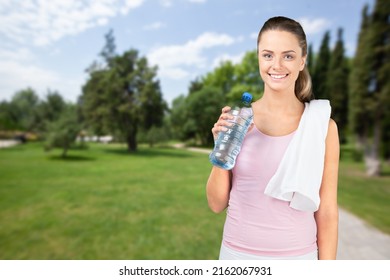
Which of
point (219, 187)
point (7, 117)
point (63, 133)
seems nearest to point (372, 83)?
point (219, 187)

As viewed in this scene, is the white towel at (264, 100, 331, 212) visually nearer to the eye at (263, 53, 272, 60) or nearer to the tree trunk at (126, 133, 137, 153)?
the eye at (263, 53, 272, 60)

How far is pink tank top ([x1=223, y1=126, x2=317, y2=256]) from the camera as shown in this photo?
1.34 meters

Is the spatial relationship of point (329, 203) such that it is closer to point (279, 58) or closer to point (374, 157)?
point (279, 58)

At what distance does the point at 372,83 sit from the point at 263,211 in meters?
8.74

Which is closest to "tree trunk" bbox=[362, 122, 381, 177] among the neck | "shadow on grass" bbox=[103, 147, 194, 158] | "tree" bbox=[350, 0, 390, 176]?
"tree" bbox=[350, 0, 390, 176]

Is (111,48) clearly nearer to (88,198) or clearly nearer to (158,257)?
(88,198)

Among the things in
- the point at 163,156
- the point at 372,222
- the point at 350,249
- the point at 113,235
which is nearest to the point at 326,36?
the point at 163,156

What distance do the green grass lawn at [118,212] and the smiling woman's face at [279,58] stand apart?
2.69 m

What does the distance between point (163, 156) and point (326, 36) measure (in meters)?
8.02

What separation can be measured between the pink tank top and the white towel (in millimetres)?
30

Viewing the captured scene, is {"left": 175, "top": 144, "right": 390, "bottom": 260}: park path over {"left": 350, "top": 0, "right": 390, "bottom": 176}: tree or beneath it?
beneath

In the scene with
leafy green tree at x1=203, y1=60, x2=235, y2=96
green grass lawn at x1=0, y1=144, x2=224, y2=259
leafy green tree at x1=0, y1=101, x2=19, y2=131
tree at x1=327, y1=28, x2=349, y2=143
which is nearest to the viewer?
green grass lawn at x1=0, y1=144, x2=224, y2=259
